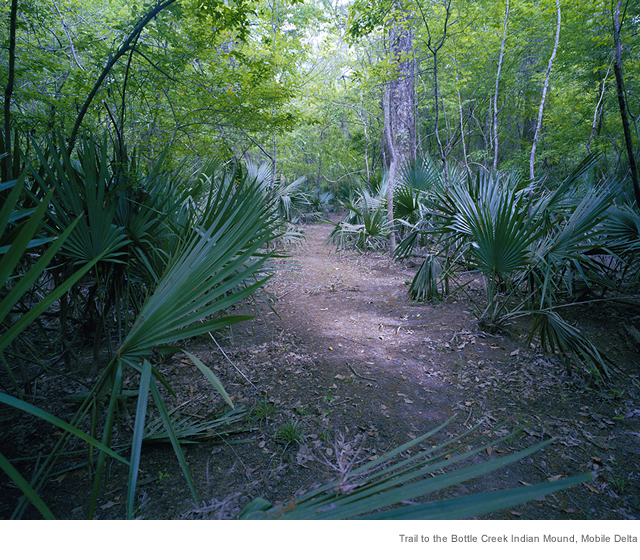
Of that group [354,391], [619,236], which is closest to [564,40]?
[619,236]

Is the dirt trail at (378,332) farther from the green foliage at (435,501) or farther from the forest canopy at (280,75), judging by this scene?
the forest canopy at (280,75)

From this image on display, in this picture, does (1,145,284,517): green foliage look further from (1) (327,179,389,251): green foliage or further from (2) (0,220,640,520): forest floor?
(1) (327,179,389,251): green foliage

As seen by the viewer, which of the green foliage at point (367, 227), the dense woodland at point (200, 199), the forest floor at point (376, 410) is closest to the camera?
the dense woodland at point (200, 199)

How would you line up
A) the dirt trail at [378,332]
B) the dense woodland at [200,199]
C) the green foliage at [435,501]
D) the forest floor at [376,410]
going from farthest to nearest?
the dirt trail at [378,332], the forest floor at [376,410], the dense woodland at [200,199], the green foliage at [435,501]

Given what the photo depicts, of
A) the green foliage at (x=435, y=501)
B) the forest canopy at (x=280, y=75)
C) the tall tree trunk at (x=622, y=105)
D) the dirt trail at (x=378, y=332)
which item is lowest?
the dirt trail at (x=378, y=332)

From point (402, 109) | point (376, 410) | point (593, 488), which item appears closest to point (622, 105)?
point (593, 488)

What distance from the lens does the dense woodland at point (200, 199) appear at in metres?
1.06

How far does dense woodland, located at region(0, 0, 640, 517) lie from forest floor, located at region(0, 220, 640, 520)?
0.19 meters

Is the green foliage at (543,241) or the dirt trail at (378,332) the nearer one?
the green foliage at (543,241)

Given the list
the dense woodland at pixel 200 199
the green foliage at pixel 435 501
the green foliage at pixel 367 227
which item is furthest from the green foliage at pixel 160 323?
the green foliage at pixel 367 227

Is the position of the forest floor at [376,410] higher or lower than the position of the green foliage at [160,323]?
lower

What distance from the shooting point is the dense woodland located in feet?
3.48

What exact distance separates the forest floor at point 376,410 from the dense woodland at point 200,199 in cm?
19

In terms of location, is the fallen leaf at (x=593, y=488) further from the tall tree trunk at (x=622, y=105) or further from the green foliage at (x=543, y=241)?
the tall tree trunk at (x=622, y=105)
